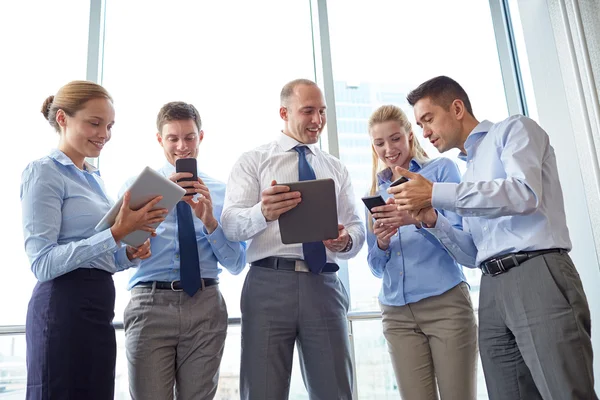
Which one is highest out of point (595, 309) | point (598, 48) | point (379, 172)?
point (598, 48)

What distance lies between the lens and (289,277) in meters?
2.04

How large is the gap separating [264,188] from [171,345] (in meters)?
0.76

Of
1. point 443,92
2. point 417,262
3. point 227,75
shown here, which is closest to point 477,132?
point 443,92

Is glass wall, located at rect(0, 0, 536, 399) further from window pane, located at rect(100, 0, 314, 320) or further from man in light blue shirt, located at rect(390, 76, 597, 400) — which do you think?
man in light blue shirt, located at rect(390, 76, 597, 400)

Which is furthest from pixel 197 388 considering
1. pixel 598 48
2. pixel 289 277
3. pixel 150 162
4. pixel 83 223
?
pixel 598 48

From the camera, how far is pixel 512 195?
1724 mm

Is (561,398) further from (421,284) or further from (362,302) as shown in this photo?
(362,302)

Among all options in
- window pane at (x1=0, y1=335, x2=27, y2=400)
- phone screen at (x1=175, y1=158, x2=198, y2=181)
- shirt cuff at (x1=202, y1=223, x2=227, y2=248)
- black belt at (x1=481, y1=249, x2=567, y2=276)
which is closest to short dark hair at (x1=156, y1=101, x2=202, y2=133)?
phone screen at (x1=175, y1=158, x2=198, y2=181)

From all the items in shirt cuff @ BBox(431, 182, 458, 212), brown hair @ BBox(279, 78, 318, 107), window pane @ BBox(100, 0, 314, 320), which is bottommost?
shirt cuff @ BBox(431, 182, 458, 212)

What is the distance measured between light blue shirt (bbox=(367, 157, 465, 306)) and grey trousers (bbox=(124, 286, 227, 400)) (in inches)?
30.4

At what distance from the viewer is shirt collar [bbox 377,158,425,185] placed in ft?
8.02

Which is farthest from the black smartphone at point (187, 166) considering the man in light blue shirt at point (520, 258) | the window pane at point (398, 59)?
the window pane at point (398, 59)

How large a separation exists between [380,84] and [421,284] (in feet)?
5.92

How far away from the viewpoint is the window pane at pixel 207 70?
3.09 metres
